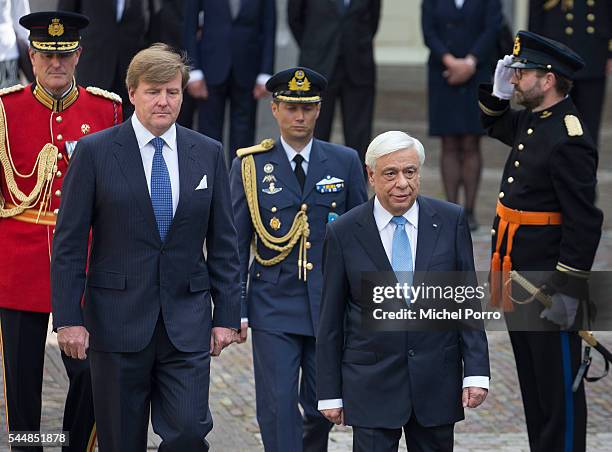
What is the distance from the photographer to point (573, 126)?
21.1 ft

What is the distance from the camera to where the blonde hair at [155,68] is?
5.70 metres

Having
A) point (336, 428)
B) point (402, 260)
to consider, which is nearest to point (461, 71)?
point (336, 428)

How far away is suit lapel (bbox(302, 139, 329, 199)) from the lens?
6.80 metres

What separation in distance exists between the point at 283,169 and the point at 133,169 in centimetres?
122

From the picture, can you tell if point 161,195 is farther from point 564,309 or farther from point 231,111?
point 231,111

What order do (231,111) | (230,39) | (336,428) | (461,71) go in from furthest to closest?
(461,71)
(231,111)
(230,39)
(336,428)

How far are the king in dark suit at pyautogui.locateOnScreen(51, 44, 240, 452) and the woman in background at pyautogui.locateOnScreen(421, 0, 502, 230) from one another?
240 inches

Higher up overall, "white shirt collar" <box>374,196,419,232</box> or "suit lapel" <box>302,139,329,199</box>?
"suit lapel" <box>302,139,329,199</box>

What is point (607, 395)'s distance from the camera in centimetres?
822

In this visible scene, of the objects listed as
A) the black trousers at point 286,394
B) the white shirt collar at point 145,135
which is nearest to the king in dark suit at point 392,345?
the white shirt collar at point 145,135

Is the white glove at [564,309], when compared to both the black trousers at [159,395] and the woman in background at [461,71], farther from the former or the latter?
the woman in background at [461,71]

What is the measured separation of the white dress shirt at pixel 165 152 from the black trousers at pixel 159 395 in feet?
1.77

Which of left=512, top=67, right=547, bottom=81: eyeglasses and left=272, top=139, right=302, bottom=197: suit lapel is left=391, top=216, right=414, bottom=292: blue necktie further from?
left=512, top=67, right=547, bottom=81: eyeglasses

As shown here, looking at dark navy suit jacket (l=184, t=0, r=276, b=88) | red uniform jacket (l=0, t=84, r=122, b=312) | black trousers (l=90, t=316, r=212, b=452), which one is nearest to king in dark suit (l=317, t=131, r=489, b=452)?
black trousers (l=90, t=316, r=212, b=452)
